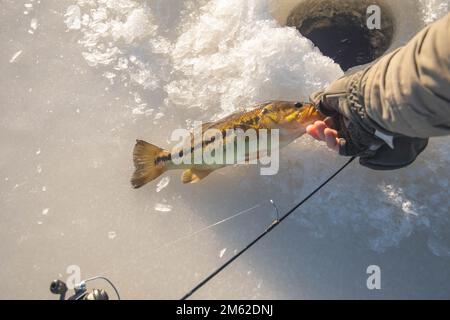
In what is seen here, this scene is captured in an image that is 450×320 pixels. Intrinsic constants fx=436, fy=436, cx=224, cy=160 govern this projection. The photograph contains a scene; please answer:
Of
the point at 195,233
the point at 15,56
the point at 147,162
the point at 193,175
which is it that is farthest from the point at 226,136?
the point at 15,56

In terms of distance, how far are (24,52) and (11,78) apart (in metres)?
0.23

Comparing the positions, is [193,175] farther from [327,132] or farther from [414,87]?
[414,87]

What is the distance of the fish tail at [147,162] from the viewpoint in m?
2.64

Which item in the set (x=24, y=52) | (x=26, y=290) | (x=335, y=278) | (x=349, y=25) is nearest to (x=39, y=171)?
(x=26, y=290)

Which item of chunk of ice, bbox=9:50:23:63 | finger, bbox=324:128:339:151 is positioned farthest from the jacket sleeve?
chunk of ice, bbox=9:50:23:63

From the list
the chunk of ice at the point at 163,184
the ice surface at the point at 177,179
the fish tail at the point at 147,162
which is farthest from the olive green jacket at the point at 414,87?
the chunk of ice at the point at 163,184

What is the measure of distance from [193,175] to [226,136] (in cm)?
34

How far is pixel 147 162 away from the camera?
267 cm

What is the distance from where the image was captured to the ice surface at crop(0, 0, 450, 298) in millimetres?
2602

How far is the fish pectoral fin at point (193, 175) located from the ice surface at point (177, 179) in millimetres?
187

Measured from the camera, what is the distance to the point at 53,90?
3242 mm

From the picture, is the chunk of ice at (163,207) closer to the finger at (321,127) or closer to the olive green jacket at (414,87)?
the finger at (321,127)

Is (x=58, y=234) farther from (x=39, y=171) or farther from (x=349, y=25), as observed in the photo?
(x=349, y=25)

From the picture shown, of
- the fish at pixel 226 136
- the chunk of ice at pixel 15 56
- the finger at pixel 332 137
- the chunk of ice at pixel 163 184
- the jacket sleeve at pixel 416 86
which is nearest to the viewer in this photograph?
the jacket sleeve at pixel 416 86
